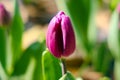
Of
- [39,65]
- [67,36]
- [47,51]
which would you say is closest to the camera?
[67,36]

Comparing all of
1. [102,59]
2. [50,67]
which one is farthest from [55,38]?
[102,59]

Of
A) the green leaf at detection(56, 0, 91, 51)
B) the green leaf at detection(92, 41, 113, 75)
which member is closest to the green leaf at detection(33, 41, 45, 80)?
the green leaf at detection(56, 0, 91, 51)

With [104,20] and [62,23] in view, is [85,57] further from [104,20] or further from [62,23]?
[62,23]

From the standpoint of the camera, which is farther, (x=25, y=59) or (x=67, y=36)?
(x=25, y=59)

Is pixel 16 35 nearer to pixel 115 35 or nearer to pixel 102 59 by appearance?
pixel 115 35

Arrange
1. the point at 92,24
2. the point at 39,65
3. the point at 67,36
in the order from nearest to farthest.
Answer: the point at 67,36
the point at 39,65
the point at 92,24

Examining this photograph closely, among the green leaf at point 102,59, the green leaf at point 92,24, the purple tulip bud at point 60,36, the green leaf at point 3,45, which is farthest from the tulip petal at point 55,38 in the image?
the green leaf at point 102,59

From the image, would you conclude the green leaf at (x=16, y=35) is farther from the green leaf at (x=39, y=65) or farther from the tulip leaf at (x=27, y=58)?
the green leaf at (x=39, y=65)
